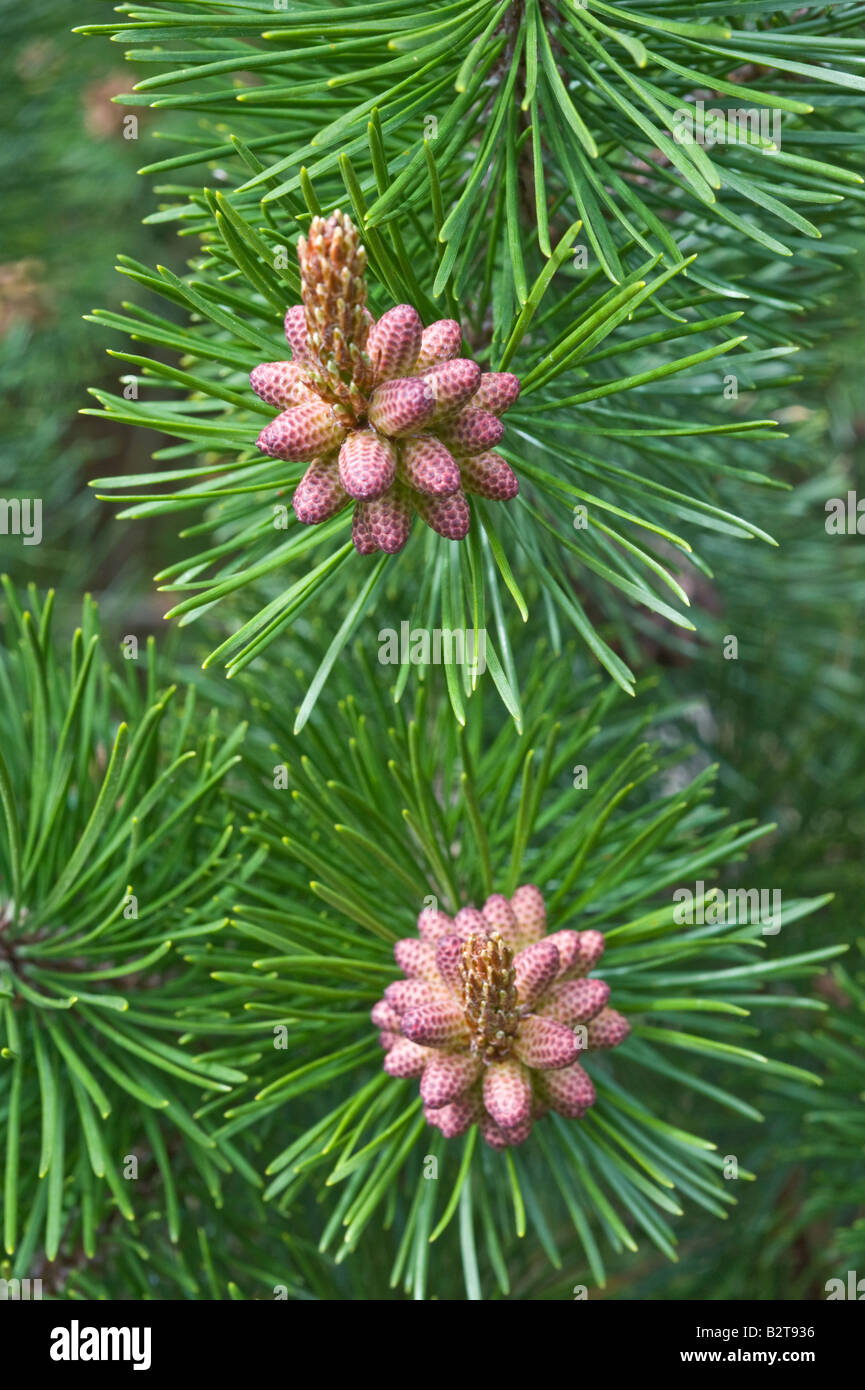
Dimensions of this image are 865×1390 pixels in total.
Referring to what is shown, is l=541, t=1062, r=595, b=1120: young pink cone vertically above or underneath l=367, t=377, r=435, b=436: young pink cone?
underneath

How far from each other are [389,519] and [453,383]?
0.05 metres

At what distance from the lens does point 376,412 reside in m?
0.40

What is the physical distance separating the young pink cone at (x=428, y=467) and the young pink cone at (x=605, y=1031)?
0.24 meters

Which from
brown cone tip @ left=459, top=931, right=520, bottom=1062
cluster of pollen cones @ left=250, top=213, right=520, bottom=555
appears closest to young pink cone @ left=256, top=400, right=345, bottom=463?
cluster of pollen cones @ left=250, top=213, right=520, bottom=555

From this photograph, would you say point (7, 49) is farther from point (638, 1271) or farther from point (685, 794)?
point (638, 1271)

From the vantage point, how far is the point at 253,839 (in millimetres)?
547

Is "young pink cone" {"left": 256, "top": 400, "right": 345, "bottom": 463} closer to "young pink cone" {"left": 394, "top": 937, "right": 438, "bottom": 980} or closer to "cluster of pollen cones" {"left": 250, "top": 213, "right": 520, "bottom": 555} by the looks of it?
"cluster of pollen cones" {"left": 250, "top": 213, "right": 520, "bottom": 555}

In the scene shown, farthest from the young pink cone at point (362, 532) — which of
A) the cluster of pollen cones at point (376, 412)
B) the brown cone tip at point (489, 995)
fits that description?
the brown cone tip at point (489, 995)

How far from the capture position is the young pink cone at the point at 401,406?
0.39 meters

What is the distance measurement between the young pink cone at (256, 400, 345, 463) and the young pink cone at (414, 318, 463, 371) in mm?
36

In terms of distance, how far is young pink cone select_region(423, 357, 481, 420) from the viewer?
1.28 ft

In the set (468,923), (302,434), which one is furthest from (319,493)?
(468,923)

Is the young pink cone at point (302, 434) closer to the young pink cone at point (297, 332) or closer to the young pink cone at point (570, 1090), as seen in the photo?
the young pink cone at point (297, 332)

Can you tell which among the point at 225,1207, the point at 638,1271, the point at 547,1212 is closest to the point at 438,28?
the point at 225,1207
